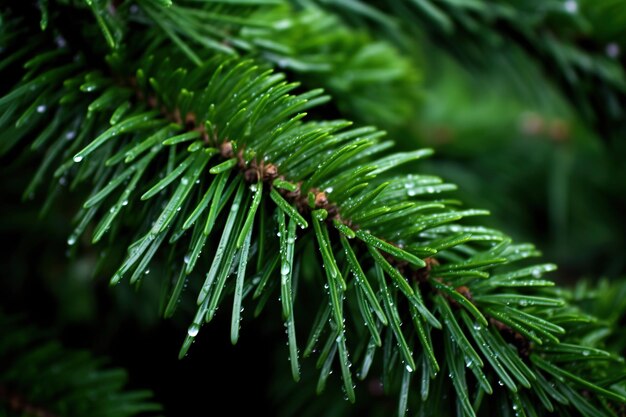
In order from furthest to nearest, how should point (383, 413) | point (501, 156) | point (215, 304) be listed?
point (501, 156), point (383, 413), point (215, 304)

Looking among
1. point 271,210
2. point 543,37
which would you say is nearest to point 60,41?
point 271,210

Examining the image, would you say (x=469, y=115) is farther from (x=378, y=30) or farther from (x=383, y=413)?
(x=383, y=413)

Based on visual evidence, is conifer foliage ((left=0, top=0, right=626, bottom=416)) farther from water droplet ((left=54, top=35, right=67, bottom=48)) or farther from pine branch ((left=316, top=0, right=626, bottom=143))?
pine branch ((left=316, top=0, right=626, bottom=143))

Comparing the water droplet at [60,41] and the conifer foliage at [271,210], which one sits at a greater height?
the water droplet at [60,41]

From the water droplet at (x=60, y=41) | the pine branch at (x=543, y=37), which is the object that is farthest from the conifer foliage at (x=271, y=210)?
the pine branch at (x=543, y=37)

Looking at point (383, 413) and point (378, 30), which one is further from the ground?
point (378, 30)

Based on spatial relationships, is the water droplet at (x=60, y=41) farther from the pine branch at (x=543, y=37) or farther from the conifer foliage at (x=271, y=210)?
the pine branch at (x=543, y=37)

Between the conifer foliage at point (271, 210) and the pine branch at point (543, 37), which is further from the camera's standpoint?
the pine branch at point (543, 37)

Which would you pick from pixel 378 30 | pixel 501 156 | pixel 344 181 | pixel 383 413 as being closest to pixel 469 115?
pixel 501 156

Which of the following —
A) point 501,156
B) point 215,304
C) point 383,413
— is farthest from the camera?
point 501,156
